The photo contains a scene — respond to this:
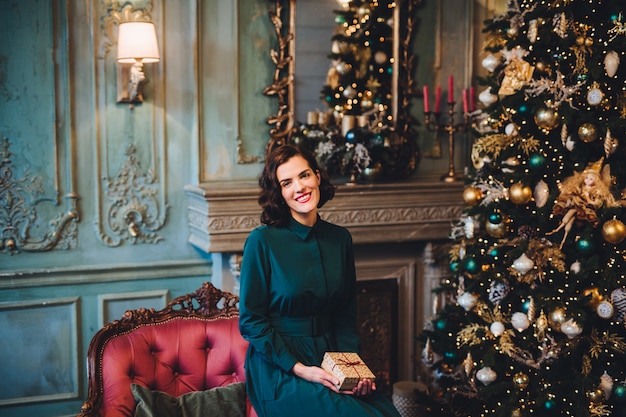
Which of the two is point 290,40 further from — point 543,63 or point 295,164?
point 295,164

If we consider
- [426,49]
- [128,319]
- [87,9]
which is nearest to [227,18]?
[87,9]

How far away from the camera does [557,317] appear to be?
11.1 ft

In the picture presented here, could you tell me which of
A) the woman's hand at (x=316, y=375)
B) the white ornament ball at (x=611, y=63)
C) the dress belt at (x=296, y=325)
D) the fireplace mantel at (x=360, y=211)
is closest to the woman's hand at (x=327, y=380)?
the woman's hand at (x=316, y=375)

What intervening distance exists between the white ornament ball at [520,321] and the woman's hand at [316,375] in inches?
54.7

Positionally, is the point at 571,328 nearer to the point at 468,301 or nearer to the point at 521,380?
the point at 521,380

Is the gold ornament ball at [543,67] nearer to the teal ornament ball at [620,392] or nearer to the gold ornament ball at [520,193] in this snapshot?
the gold ornament ball at [520,193]

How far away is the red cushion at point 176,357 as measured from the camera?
109 inches

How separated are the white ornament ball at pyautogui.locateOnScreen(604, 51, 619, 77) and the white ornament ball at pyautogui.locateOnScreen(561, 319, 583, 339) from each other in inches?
43.5

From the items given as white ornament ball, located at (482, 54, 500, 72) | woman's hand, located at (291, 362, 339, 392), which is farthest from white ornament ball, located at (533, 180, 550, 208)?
woman's hand, located at (291, 362, 339, 392)

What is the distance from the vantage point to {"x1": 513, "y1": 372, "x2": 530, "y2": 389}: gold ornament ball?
11.7 ft

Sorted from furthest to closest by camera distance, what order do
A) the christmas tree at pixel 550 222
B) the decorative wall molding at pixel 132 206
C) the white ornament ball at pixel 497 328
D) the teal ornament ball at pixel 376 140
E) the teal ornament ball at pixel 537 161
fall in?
the teal ornament ball at pixel 376 140
the decorative wall molding at pixel 132 206
the white ornament ball at pixel 497 328
the teal ornament ball at pixel 537 161
the christmas tree at pixel 550 222

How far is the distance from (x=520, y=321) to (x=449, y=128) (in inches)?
54.0

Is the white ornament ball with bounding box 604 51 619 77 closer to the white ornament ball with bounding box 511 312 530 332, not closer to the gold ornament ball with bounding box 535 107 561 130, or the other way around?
the gold ornament ball with bounding box 535 107 561 130

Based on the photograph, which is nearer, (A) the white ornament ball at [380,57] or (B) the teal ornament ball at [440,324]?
(B) the teal ornament ball at [440,324]
